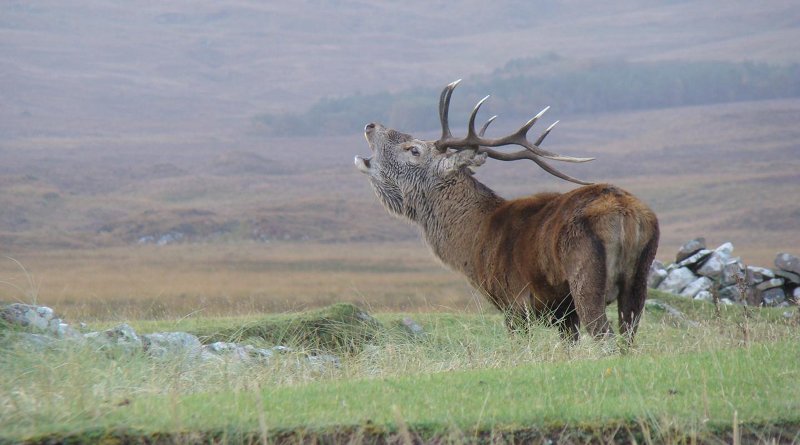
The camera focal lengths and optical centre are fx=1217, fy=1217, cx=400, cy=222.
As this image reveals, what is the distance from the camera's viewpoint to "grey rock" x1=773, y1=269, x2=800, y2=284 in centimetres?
2066

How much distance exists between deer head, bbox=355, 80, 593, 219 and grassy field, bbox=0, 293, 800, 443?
3381 mm

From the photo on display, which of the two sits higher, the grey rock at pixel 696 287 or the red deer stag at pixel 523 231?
the red deer stag at pixel 523 231

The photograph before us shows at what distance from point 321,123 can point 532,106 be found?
26894mm

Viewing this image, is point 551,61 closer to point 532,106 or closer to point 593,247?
point 532,106

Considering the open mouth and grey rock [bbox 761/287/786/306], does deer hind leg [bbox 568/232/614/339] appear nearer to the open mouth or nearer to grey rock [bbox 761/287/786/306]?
the open mouth

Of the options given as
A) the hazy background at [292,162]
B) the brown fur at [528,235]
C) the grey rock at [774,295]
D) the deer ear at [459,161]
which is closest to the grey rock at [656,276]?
the grey rock at [774,295]

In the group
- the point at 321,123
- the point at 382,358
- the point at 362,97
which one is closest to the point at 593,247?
the point at 382,358

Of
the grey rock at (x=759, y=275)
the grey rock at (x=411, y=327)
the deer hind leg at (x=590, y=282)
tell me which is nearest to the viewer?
the deer hind leg at (x=590, y=282)

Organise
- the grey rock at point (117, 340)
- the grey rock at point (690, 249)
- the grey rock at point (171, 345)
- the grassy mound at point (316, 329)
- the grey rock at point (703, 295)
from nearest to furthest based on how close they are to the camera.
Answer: the grey rock at point (117, 340) < the grey rock at point (171, 345) < the grassy mound at point (316, 329) < the grey rock at point (703, 295) < the grey rock at point (690, 249)

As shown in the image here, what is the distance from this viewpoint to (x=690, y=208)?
291ft

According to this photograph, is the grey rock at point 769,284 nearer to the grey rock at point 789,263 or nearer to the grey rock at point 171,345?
the grey rock at point 789,263

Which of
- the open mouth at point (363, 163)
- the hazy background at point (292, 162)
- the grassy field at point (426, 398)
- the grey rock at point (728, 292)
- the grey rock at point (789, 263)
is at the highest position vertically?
the open mouth at point (363, 163)

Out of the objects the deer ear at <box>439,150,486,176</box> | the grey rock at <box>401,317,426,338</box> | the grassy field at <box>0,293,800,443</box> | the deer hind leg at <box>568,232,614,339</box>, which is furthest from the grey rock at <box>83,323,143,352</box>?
the deer ear at <box>439,150,486,176</box>

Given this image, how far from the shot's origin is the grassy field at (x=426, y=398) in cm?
726
